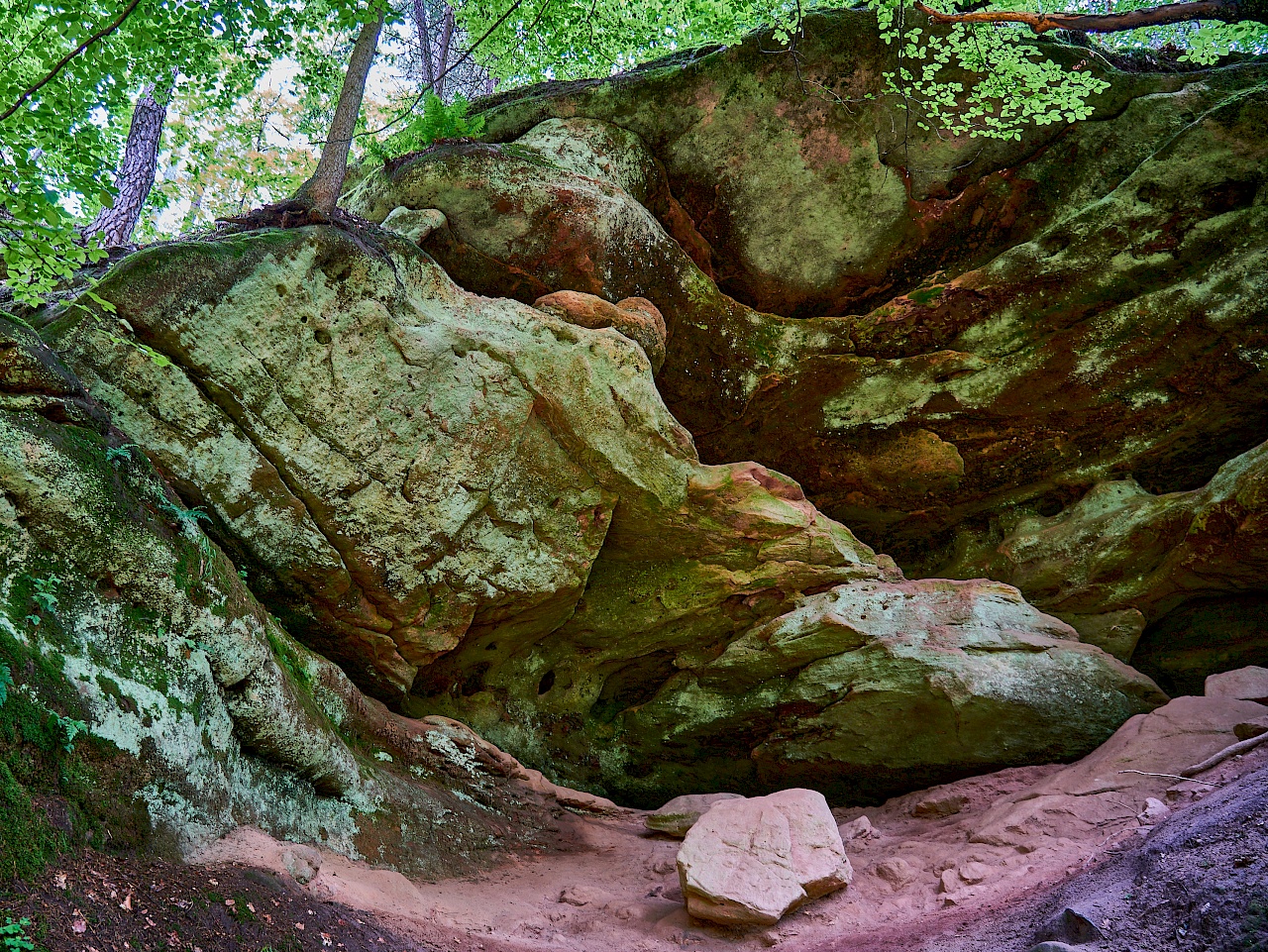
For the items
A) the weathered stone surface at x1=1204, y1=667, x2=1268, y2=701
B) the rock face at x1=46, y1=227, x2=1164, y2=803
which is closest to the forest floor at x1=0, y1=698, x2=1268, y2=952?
the weathered stone surface at x1=1204, y1=667, x2=1268, y2=701

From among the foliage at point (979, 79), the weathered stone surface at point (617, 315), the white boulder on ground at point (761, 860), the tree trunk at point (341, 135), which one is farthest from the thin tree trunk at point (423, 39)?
the white boulder on ground at point (761, 860)

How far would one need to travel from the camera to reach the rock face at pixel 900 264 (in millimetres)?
A: 10125

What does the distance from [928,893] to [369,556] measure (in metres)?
5.64

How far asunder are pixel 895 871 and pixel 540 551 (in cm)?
459

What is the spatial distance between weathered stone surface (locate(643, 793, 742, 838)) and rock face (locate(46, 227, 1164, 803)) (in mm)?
1147

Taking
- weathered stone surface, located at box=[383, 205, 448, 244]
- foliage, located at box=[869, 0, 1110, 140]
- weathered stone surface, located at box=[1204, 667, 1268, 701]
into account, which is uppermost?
foliage, located at box=[869, 0, 1110, 140]

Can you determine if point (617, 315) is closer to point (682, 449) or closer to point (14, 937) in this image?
point (682, 449)

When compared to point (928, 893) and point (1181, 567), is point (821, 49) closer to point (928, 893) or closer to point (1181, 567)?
point (1181, 567)

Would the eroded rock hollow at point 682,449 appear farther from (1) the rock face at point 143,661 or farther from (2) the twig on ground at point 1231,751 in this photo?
(2) the twig on ground at point 1231,751

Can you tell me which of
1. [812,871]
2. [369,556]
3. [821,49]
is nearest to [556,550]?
[369,556]

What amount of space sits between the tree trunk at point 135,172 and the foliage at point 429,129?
10.8ft

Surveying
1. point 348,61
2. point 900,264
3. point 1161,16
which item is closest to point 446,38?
point 348,61

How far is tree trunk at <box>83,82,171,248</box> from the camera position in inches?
408

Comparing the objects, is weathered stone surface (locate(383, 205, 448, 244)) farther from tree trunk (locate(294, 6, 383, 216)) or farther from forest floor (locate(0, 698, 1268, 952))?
forest floor (locate(0, 698, 1268, 952))
